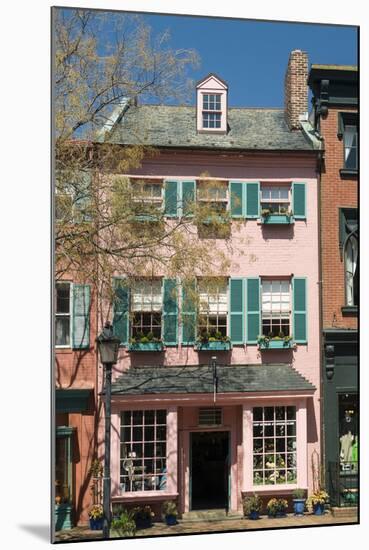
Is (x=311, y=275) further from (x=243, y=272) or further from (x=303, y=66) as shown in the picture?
(x=303, y=66)

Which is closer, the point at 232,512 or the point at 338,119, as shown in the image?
the point at 232,512

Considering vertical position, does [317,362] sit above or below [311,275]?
below

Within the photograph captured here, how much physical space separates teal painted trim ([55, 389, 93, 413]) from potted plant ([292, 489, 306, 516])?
2.21 m

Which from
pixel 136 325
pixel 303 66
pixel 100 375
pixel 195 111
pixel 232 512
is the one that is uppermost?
pixel 303 66

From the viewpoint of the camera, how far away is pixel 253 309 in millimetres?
7828

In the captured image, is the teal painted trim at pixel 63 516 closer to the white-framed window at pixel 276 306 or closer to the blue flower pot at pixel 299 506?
the blue flower pot at pixel 299 506

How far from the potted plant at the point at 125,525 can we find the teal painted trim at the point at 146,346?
1.51m

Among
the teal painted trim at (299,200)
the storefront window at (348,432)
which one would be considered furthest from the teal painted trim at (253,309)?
the storefront window at (348,432)

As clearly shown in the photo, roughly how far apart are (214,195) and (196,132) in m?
0.64

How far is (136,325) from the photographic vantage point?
7609 millimetres

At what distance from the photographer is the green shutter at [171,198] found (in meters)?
7.63

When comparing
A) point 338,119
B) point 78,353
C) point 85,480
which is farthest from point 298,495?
point 338,119

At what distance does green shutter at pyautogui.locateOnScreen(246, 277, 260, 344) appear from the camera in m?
7.79

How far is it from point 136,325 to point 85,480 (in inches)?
59.9
